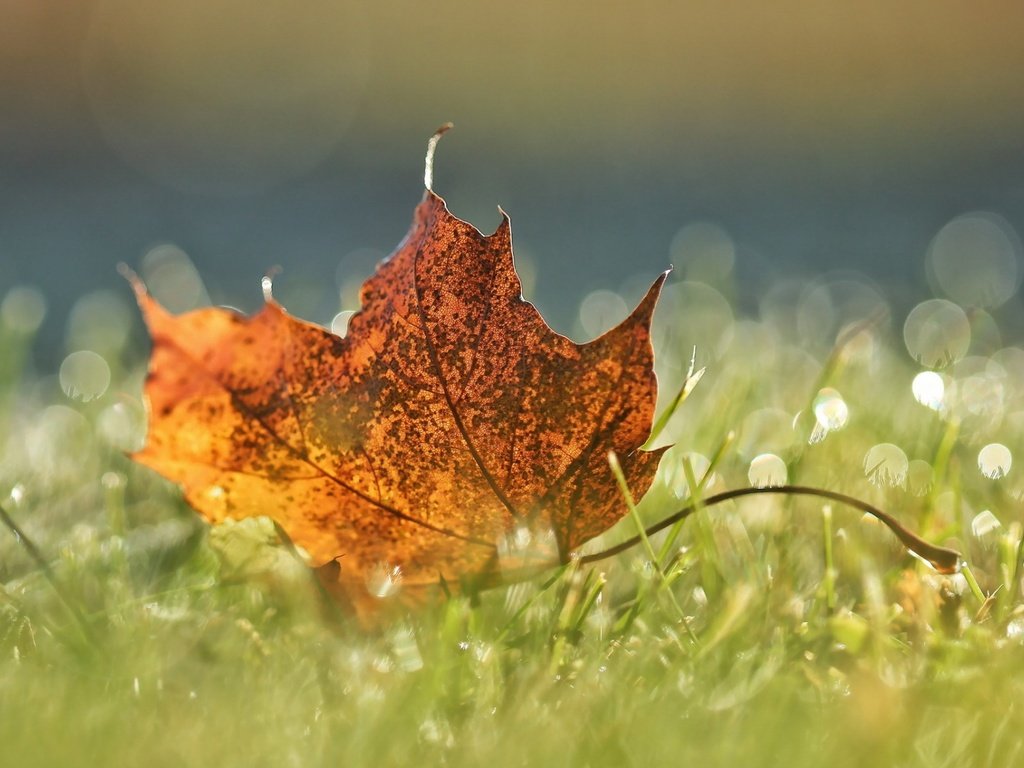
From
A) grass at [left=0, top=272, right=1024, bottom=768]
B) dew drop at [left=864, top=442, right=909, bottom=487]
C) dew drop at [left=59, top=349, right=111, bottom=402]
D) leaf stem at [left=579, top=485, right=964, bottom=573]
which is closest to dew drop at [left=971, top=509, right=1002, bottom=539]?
grass at [left=0, top=272, right=1024, bottom=768]

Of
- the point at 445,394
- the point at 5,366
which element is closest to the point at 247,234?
the point at 5,366

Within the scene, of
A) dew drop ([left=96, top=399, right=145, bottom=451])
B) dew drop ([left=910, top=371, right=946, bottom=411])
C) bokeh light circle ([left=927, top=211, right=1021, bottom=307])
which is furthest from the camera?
bokeh light circle ([left=927, top=211, right=1021, bottom=307])

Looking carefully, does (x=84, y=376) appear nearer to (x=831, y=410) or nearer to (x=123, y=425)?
(x=123, y=425)

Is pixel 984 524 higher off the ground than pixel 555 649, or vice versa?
pixel 984 524

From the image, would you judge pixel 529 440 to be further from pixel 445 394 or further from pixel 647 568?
pixel 647 568

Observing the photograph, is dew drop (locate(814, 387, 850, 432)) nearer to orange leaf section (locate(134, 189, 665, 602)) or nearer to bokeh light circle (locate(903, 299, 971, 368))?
bokeh light circle (locate(903, 299, 971, 368))

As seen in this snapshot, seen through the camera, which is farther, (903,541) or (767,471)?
(767,471)

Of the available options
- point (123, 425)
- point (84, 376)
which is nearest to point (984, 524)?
point (123, 425)
